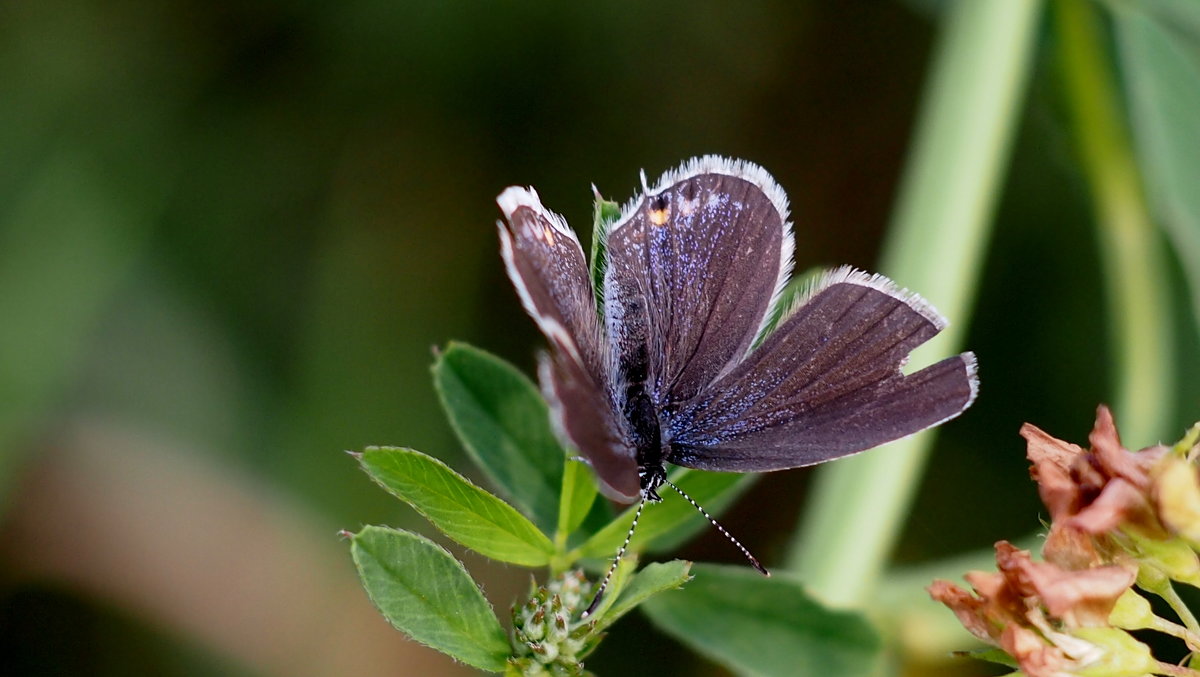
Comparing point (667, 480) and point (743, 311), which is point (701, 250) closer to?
point (743, 311)

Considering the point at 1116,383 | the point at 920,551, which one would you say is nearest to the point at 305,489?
the point at 920,551

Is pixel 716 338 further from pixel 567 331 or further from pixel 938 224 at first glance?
pixel 938 224

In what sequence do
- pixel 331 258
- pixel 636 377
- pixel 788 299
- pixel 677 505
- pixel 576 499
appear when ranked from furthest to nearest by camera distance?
1. pixel 331 258
2. pixel 636 377
3. pixel 788 299
4. pixel 677 505
5. pixel 576 499

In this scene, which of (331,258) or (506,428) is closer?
(506,428)

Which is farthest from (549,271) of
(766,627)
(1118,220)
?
(1118,220)

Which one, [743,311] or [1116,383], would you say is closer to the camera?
[743,311]
